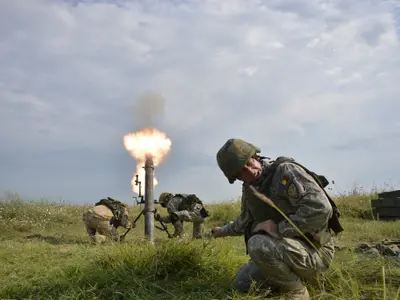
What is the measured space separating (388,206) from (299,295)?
879 centimetres

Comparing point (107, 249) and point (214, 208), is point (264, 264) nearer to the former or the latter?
point (107, 249)

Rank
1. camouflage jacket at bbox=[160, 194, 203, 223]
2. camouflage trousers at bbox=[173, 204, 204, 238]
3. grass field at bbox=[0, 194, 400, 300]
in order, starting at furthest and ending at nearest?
camouflage jacket at bbox=[160, 194, 203, 223] < camouflage trousers at bbox=[173, 204, 204, 238] < grass field at bbox=[0, 194, 400, 300]

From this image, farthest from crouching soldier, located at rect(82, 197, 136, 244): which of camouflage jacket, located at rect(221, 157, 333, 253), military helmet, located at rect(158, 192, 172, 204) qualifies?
camouflage jacket, located at rect(221, 157, 333, 253)

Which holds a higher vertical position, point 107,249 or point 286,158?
point 286,158

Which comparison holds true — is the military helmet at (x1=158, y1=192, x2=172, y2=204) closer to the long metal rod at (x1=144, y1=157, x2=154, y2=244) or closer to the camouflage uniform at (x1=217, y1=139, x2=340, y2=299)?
the long metal rod at (x1=144, y1=157, x2=154, y2=244)

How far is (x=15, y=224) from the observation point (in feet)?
37.1

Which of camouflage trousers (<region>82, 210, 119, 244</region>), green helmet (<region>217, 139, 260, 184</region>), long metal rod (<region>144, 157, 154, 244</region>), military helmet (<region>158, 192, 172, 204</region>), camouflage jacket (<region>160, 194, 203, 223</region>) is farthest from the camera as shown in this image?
military helmet (<region>158, 192, 172, 204</region>)

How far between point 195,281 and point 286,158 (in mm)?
1373

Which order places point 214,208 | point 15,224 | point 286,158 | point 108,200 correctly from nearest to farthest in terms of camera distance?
1. point 286,158
2. point 108,200
3. point 15,224
4. point 214,208

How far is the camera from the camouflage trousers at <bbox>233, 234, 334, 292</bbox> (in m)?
3.32

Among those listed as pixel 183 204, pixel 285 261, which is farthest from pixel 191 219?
pixel 285 261

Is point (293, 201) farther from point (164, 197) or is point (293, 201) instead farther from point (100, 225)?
point (164, 197)

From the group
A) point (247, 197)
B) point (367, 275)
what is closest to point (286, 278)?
point (247, 197)

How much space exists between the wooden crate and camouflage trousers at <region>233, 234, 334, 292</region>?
28.0 ft
